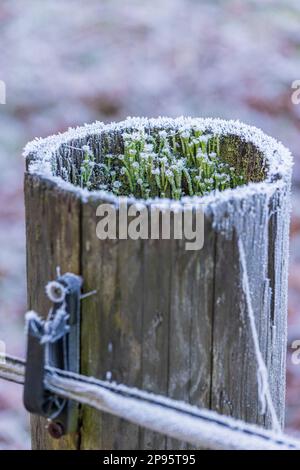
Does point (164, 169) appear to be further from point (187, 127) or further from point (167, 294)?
point (167, 294)

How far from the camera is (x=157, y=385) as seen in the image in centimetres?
124

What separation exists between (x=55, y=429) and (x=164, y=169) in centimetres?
51

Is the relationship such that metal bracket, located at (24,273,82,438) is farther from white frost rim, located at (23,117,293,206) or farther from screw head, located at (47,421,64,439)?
white frost rim, located at (23,117,293,206)

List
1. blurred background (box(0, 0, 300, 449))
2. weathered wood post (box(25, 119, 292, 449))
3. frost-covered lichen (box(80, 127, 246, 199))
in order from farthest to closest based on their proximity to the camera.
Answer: blurred background (box(0, 0, 300, 449)) < frost-covered lichen (box(80, 127, 246, 199)) < weathered wood post (box(25, 119, 292, 449))

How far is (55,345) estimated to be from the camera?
4.05 feet

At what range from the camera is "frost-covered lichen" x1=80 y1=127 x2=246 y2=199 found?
1541mm

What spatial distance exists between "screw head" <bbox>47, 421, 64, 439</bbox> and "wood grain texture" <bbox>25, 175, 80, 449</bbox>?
1.0 inches

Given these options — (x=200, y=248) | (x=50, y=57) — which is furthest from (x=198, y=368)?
(x=50, y=57)

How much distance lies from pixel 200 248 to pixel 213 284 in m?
0.06

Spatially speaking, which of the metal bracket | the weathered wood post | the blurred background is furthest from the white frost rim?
the blurred background

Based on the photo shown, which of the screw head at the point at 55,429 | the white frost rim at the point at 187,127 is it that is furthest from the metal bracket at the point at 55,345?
the white frost rim at the point at 187,127

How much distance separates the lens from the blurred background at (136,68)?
4945mm

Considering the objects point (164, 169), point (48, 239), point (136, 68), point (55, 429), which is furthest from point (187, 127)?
point (136, 68)

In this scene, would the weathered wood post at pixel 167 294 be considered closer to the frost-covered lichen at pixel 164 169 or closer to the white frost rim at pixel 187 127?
the white frost rim at pixel 187 127
